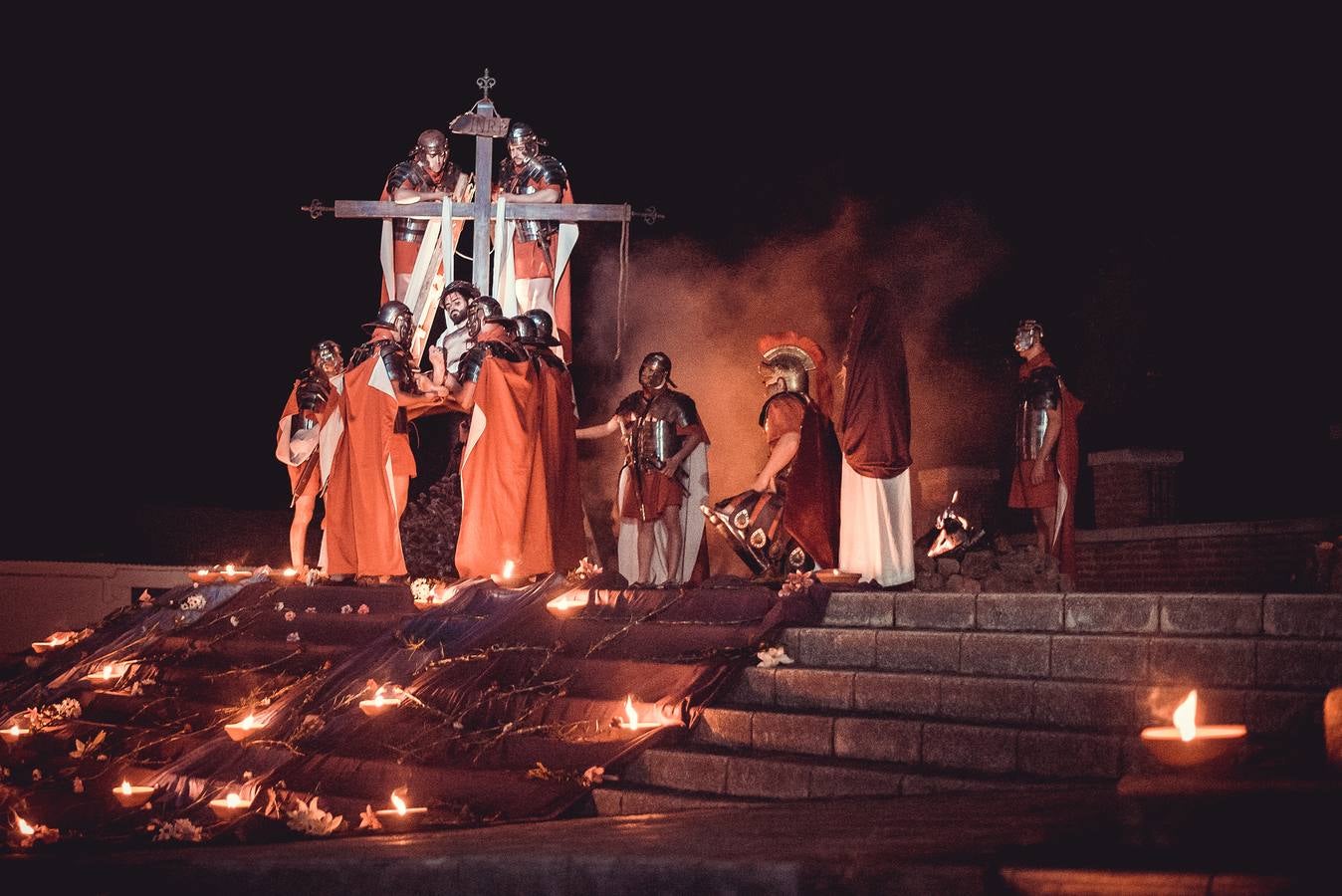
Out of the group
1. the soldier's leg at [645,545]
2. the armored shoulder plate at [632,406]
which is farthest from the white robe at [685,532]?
the armored shoulder plate at [632,406]

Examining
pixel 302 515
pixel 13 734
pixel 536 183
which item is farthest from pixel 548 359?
pixel 13 734

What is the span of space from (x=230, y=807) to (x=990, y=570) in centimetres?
532

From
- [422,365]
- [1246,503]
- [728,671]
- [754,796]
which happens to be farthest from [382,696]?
[1246,503]

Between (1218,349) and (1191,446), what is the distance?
0.92m

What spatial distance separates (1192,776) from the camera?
3729 mm

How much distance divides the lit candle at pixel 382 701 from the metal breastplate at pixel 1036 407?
15.8 ft

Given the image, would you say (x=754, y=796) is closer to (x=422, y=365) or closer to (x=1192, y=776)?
(x=1192, y=776)

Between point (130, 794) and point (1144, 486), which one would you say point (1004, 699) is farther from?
point (1144, 486)

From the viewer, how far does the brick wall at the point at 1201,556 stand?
10.6 m

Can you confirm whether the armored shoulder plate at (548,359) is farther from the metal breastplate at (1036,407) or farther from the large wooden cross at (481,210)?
the metal breastplate at (1036,407)

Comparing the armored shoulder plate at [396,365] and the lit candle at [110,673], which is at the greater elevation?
the armored shoulder plate at [396,365]

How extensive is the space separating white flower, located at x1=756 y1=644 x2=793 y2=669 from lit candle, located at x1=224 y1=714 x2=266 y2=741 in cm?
276

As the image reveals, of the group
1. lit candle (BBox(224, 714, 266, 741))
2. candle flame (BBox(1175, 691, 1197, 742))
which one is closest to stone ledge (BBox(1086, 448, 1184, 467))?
lit candle (BBox(224, 714, 266, 741))

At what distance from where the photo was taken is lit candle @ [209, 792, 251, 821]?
6.28 metres
